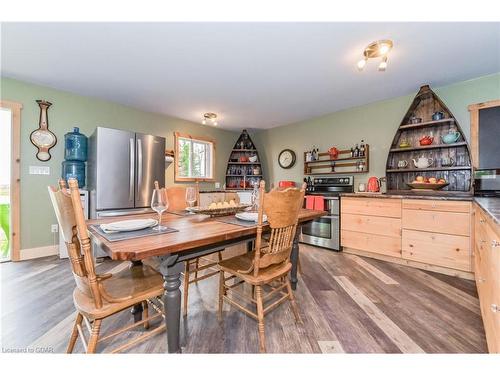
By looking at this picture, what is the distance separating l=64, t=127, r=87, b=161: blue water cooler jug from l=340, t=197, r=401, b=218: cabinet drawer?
156 inches

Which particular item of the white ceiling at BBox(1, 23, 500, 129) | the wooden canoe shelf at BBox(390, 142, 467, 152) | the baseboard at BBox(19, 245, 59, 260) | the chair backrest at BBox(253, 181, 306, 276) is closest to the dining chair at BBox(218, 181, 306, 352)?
the chair backrest at BBox(253, 181, 306, 276)

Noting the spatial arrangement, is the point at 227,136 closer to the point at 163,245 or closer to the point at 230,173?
the point at 230,173

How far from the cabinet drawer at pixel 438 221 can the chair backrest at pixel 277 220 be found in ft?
6.55

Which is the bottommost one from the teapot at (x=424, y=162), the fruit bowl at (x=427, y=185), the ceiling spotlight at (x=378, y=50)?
the fruit bowl at (x=427, y=185)

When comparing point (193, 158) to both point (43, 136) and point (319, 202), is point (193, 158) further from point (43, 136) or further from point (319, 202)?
A: point (319, 202)

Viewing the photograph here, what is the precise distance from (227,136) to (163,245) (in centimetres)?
450

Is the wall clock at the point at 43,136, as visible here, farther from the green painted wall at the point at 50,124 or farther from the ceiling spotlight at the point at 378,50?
the ceiling spotlight at the point at 378,50

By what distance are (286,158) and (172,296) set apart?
3.98 metres

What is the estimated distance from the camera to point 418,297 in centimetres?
192

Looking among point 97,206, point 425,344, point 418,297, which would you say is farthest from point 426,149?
point 97,206

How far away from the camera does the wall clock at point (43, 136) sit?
9.36 feet

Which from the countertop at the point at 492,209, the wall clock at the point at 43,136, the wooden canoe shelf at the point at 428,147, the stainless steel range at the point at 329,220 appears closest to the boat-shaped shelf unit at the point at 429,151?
the wooden canoe shelf at the point at 428,147

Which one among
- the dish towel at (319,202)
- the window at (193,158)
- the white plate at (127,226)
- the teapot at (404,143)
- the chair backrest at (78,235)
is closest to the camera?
the chair backrest at (78,235)
